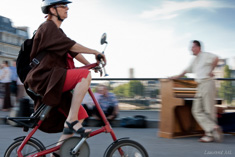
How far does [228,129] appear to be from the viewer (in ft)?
22.6

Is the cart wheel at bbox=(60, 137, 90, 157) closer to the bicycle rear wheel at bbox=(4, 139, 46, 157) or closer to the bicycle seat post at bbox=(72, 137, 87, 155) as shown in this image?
the bicycle seat post at bbox=(72, 137, 87, 155)

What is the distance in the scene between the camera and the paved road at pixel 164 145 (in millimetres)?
5137

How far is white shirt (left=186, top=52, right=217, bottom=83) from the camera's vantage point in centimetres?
621

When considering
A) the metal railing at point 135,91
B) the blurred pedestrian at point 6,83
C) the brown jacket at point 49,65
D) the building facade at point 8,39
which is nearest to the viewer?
the brown jacket at point 49,65

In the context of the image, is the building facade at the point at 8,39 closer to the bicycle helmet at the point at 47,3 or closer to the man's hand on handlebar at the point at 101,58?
the bicycle helmet at the point at 47,3

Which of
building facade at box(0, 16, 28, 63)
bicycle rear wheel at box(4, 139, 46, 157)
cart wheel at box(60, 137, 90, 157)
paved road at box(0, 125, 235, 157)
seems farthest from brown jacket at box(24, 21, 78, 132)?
building facade at box(0, 16, 28, 63)

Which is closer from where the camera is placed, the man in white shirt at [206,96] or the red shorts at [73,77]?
the red shorts at [73,77]

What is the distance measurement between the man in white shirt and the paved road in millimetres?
269

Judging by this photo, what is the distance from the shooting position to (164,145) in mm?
5816

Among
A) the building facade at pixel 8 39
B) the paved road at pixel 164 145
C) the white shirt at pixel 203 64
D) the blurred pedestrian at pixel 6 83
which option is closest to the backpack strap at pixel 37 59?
the paved road at pixel 164 145

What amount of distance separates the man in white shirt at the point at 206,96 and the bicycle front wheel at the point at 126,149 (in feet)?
9.99

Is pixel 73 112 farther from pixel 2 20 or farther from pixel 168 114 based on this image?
pixel 2 20

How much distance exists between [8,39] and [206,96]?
100066 millimetres

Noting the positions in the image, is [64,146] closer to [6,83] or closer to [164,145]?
[164,145]
